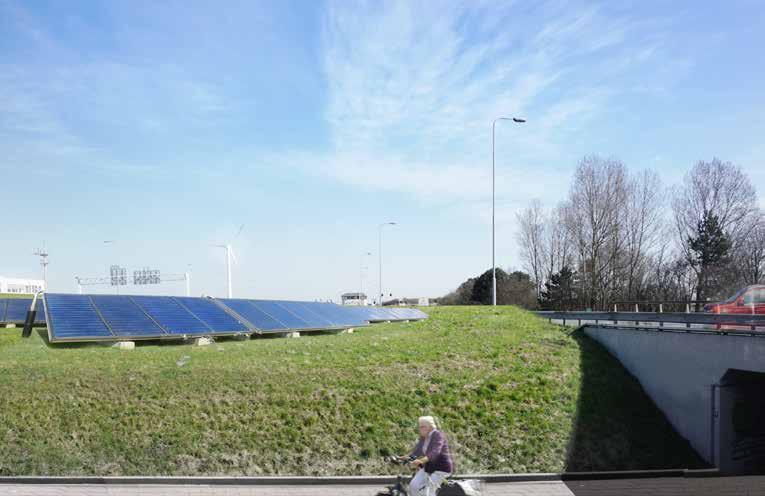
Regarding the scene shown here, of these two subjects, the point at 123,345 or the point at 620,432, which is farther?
the point at 123,345

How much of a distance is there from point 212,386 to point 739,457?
Result: 1451cm

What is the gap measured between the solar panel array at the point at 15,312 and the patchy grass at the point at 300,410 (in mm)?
9098

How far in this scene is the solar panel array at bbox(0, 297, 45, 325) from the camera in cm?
2766

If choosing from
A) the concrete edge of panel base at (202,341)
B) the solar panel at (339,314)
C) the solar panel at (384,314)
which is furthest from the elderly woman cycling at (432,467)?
the solar panel at (384,314)

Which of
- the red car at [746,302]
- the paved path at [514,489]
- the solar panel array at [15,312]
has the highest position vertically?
the red car at [746,302]

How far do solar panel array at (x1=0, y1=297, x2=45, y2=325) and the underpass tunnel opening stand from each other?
88.3 feet

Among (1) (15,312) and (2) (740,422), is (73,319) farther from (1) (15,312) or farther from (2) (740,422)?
(2) (740,422)

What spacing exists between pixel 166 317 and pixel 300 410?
8514 mm

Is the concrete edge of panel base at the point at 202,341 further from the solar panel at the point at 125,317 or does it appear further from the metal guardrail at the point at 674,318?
the metal guardrail at the point at 674,318

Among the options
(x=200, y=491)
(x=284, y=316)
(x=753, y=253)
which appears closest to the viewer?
(x=200, y=491)

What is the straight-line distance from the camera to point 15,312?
29938mm

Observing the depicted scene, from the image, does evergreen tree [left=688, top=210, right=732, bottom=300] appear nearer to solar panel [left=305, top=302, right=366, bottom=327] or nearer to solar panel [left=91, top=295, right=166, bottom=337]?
solar panel [left=305, top=302, right=366, bottom=327]

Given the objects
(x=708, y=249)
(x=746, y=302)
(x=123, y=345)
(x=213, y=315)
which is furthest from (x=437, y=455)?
(x=708, y=249)

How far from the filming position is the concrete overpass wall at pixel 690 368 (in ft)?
50.2
